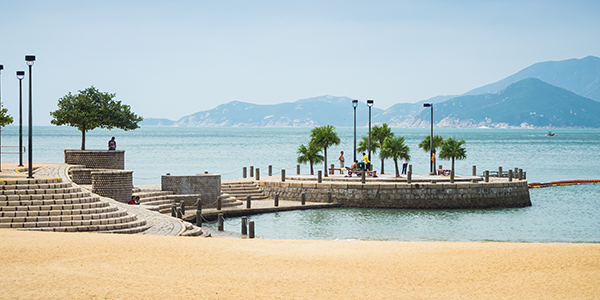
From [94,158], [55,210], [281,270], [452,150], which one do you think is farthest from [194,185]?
[281,270]

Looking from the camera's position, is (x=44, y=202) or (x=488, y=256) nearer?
(x=488, y=256)

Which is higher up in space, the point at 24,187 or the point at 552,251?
the point at 24,187

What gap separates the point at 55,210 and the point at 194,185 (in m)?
12.9

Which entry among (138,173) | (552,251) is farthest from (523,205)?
(138,173)

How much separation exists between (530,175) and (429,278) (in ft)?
194

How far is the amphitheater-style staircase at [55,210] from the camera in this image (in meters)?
17.1

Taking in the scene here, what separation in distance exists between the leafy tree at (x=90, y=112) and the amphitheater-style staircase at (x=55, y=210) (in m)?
19.6

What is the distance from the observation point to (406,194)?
33.8 metres

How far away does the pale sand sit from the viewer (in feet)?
34.3

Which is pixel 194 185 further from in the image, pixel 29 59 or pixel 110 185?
pixel 29 59

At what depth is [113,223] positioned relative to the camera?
17.9m

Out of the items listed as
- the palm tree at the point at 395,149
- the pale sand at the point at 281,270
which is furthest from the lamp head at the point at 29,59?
the palm tree at the point at 395,149

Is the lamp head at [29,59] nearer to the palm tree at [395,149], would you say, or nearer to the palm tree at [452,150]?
the palm tree at [395,149]

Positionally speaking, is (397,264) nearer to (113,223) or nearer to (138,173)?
(113,223)
